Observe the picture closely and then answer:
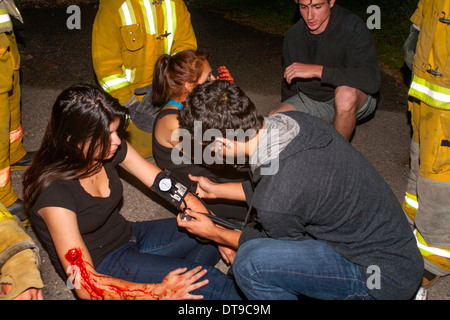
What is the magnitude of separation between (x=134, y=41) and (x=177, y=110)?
43.0 inches

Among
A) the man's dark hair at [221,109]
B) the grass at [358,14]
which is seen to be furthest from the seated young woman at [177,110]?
the grass at [358,14]

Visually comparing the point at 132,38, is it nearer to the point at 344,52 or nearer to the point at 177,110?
the point at 177,110

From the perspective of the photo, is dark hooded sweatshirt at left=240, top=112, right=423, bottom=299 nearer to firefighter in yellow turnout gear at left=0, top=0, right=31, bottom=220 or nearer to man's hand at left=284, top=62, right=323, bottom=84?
man's hand at left=284, top=62, right=323, bottom=84

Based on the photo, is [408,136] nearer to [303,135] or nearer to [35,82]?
[303,135]

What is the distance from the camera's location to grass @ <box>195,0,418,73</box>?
6.47 meters

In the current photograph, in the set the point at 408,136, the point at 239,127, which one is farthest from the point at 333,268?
the point at 408,136

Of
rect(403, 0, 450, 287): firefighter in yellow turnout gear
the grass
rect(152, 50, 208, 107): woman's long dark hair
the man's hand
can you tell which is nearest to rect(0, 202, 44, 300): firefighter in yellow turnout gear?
rect(152, 50, 208, 107): woman's long dark hair

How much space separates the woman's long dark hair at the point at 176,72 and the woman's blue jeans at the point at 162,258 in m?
0.94

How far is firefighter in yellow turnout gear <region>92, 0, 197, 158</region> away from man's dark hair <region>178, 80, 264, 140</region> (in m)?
1.56

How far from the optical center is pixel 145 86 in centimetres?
379

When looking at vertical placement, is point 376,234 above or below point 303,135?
below

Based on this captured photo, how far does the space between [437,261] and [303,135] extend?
152cm

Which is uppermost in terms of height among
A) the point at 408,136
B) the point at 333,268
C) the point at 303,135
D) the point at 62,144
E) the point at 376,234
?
the point at 303,135

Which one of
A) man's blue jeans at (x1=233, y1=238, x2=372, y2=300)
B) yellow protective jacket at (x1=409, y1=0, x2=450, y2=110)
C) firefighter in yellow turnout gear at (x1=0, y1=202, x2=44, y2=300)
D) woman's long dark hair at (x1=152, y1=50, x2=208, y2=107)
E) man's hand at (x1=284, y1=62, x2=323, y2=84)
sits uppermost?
yellow protective jacket at (x1=409, y1=0, x2=450, y2=110)
